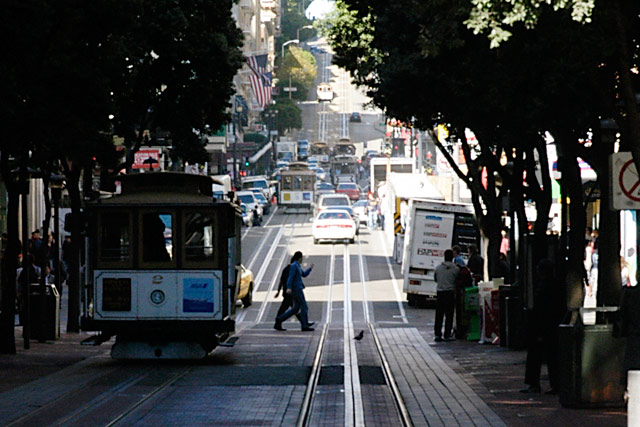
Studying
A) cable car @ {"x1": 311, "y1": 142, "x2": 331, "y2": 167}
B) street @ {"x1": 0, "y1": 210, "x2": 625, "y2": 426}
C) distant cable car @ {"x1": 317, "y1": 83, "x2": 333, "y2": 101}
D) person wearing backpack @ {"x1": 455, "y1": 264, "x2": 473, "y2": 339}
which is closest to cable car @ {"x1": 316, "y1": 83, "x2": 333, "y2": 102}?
distant cable car @ {"x1": 317, "y1": 83, "x2": 333, "y2": 101}

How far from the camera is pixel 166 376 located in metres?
19.7

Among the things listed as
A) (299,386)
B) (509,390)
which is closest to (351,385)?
(299,386)

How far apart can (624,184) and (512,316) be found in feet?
35.3

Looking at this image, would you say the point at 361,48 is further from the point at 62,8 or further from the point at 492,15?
the point at 492,15

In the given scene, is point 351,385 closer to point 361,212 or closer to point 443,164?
point 443,164

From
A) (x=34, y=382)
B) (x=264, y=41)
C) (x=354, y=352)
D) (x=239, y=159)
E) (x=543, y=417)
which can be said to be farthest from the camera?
(x=264, y=41)

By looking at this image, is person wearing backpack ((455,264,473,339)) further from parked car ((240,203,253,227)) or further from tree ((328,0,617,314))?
parked car ((240,203,253,227))

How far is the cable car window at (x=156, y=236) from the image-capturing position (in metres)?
21.4

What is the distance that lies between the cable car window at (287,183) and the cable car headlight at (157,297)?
204 ft

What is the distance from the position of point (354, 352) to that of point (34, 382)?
7202mm

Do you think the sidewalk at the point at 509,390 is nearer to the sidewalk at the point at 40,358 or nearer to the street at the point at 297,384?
the street at the point at 297,384

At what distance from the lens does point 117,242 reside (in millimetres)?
21484

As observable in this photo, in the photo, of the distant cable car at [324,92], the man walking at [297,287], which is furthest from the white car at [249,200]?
the distant cable car at [324,92]

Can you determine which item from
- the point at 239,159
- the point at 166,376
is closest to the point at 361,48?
the point at 166,376
